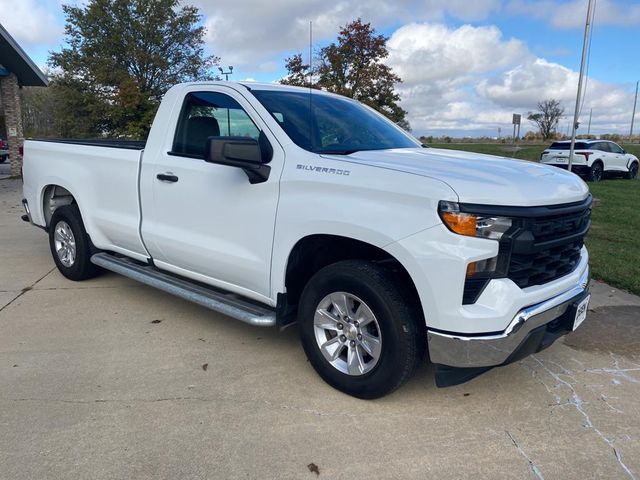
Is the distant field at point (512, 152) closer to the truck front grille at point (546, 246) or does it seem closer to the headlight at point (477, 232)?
the truck front grille at point (546, 246)

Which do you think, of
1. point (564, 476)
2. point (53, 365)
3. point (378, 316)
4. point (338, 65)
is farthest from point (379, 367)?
point (338, 65)

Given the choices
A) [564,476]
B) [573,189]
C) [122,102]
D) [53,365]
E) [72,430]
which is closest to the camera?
[564,476]

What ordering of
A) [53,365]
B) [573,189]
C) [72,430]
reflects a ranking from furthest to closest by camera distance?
[53,365], [573,189], [72,430]

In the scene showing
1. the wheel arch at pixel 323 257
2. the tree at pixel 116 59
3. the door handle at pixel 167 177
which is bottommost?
Result: the wheel arch at pixel 323 257

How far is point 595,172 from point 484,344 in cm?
2021

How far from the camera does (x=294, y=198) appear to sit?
335 centimetres

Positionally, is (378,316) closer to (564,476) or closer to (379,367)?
(379,367)

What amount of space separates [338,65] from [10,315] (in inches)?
593

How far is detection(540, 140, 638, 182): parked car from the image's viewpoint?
780 inches

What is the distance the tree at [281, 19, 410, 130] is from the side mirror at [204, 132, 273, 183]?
14.6m

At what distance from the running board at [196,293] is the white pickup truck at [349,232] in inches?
0.6

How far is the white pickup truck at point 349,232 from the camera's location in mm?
2766

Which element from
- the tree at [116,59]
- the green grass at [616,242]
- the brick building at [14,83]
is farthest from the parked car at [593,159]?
the brick building at [14,83]

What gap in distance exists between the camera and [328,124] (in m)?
3.96
